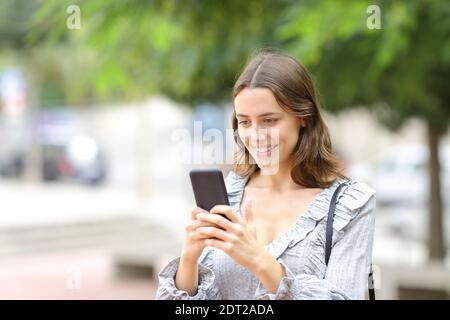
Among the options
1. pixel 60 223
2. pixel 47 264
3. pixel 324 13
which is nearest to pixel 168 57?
pixel 324 13

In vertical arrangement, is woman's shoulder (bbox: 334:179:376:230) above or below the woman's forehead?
below

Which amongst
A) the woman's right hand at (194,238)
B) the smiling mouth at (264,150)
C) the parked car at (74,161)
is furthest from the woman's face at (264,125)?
the parked car at (74,161)

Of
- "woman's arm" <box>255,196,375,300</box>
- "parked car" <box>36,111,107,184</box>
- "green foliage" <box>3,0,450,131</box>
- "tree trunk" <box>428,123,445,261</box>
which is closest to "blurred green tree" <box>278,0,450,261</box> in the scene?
"green foliage" <box>3,0,450,131</box>

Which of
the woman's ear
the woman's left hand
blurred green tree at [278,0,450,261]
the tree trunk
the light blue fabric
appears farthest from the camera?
the tree trunk

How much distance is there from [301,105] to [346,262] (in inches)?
17.2

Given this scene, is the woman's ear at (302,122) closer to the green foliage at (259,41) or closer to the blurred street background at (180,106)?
the blurred street background at (180,106)

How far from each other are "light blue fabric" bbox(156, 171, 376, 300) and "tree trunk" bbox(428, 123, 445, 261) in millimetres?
9047

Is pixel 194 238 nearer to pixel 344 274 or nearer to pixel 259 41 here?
pixel 344 274

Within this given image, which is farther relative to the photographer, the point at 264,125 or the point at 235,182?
the point at 235,182

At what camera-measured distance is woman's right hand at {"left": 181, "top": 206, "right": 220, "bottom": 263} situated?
1.89 meters

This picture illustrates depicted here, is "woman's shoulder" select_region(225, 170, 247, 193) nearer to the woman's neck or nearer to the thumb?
the woman's neck

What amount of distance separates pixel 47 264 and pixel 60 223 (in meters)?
2.68

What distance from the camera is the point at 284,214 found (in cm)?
210

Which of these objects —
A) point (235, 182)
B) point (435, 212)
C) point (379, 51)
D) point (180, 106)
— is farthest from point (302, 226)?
point (435, 212)
